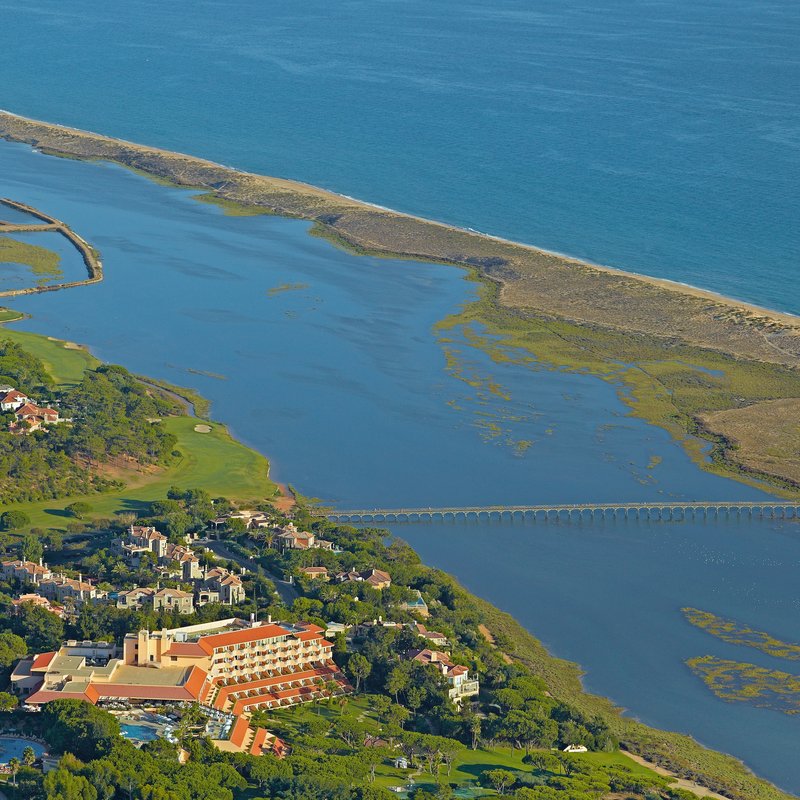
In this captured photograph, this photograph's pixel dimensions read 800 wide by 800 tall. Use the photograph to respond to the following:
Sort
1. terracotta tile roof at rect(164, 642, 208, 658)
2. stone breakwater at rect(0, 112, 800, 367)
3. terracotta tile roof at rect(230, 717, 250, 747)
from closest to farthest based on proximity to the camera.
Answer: terracotta tile roof at rect(230, 717, 250, 747) < terracotta tile roof at rect(164, 642, 208, 658) < stone breakwater at rect(0, 112, 800, 367)

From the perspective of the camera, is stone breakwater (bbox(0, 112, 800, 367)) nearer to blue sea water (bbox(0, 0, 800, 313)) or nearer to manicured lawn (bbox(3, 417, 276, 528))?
blue sea water (bbox(0, 0, 800, 313))

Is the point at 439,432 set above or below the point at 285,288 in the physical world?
above

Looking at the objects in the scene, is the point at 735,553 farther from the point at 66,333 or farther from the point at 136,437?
the point at 66,333

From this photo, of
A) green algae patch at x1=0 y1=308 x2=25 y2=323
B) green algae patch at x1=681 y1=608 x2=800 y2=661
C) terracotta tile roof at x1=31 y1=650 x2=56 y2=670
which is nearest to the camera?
terracotta tile roof at x1=31 y1=650 x2=56 y2=670

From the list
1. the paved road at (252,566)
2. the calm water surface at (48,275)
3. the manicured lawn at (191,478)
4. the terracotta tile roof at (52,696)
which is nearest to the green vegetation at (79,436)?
the manicured lawn at (191,478)

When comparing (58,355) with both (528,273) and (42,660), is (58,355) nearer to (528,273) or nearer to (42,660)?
(528,273)

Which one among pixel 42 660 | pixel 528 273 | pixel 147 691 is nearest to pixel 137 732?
pixel 147 691

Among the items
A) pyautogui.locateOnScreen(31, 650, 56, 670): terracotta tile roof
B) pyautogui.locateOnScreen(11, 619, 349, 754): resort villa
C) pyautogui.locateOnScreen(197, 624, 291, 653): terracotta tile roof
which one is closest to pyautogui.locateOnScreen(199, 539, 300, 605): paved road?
pyautogui.locateOnScreen(11, 619, 349, 754): resort villa
